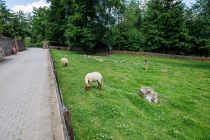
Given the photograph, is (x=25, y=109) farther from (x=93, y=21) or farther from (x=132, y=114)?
(x=93, y=21)

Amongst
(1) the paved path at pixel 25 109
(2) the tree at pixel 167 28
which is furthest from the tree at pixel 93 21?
(1) the paved path at pixel 25 109

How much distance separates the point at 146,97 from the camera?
18.3 metres

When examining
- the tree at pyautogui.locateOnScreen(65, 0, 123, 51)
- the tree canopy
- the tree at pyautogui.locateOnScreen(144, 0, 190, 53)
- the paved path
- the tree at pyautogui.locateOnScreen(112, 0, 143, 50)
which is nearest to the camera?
the paved path

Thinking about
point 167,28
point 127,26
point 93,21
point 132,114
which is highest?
point 93,21

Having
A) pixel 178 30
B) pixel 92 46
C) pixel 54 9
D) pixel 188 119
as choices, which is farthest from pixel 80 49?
pixel 188 119

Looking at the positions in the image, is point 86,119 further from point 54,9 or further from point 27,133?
point 54,9

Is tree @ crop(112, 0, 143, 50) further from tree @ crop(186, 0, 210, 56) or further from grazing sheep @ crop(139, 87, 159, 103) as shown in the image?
grazing sheep @ crop(139, 87, 159, 103)

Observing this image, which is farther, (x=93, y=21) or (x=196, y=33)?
(x=196, y=33)

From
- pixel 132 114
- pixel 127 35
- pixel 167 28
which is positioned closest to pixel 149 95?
pixel 132 114

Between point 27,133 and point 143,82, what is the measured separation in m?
16.7

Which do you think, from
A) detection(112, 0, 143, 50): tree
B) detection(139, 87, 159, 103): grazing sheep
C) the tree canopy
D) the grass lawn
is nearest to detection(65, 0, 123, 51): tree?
the tree canopy

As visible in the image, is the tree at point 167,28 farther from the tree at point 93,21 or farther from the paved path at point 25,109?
the paved path at point 25,109

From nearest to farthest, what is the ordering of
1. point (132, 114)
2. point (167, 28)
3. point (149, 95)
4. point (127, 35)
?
point (132, 114) < point (149, 95) < point (167, 28) < point (127, 35)

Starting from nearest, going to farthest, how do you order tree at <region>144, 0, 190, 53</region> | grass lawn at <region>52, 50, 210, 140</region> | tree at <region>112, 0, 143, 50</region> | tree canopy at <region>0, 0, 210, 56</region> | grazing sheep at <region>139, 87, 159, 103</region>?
grass lawn at <region>52, 50, 210, 140</region>, grazing sheep at <region>139, 87, 159, 103</region>, tree canopy at <region>0, 0, 210, 56</region>, tree at <region>144, 0, 190, 53</region>, tree at <region>112, 0, 143, 50</region>
